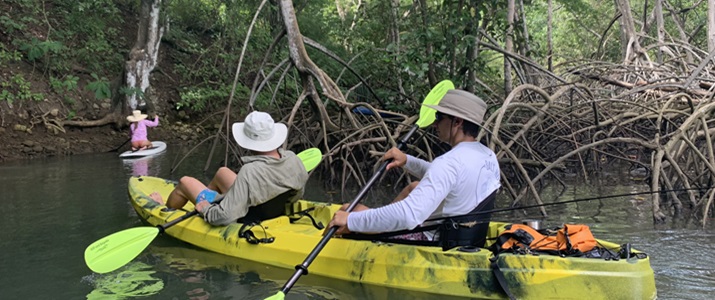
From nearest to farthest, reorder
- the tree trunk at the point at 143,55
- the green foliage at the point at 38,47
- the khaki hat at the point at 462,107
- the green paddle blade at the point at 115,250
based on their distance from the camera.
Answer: the khaki hat at the point at 462,107
the green paddle blade at the point at 115,250
the green foliage at the point at 38,47
the tree trunk at the point at 143,55

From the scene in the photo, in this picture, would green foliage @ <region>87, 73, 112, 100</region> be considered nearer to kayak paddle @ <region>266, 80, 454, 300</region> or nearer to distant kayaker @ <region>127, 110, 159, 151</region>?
distant kayaker @ <region>127, 110, 159, 151</region>

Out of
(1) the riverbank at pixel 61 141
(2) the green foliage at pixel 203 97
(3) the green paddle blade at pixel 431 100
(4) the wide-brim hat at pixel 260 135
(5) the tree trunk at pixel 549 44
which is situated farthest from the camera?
(2) the green foliage at pixel 203 97

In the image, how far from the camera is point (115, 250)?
3713mm

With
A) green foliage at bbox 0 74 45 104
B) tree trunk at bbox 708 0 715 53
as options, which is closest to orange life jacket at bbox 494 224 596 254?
tree trunk at bbox 708 0 715 53

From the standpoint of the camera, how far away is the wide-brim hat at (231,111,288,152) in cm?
392

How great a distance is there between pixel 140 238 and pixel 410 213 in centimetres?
186

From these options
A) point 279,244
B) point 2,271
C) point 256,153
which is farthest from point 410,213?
point 2,271

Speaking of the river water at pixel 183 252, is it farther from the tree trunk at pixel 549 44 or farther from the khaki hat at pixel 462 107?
the tree trunk at pixel 549 44

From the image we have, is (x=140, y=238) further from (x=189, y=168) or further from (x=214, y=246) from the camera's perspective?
(x=189, y=168)

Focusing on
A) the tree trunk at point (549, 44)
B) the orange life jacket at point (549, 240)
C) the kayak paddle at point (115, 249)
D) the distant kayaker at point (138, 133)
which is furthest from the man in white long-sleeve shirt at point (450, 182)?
the distant kayaker at point (138, 133)

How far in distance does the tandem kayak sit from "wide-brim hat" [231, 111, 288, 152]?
501 millimetres

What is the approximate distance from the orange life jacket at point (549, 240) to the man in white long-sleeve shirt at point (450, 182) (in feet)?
0.80

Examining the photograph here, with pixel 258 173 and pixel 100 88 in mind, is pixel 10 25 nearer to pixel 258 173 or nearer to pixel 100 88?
pixel 100 88

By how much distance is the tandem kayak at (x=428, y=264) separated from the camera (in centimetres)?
282
